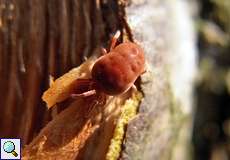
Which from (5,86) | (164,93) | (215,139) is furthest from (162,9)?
(215,139)

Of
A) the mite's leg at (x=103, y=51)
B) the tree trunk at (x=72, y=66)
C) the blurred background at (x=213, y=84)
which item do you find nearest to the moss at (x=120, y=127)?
the tree trunk at (x=72, y=66)

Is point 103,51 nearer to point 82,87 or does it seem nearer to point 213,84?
point 82,87

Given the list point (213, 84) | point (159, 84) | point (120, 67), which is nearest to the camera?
point (120, 67)

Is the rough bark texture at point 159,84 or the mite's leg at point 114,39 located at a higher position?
the mite's leg at point 114,39

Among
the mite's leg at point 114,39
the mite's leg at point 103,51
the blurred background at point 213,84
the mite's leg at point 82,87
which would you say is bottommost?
the blurred background at point 213,84

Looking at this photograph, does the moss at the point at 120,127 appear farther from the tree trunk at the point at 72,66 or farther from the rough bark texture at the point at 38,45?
the rough bark texture at the point at 38,45

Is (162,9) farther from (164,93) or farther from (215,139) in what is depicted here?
(215,139)

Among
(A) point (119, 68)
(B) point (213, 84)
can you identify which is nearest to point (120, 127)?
(A) point (119, 68)

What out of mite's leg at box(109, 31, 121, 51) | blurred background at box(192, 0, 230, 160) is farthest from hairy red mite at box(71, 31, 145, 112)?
blurred background at box(192, 0, 230, 160)
